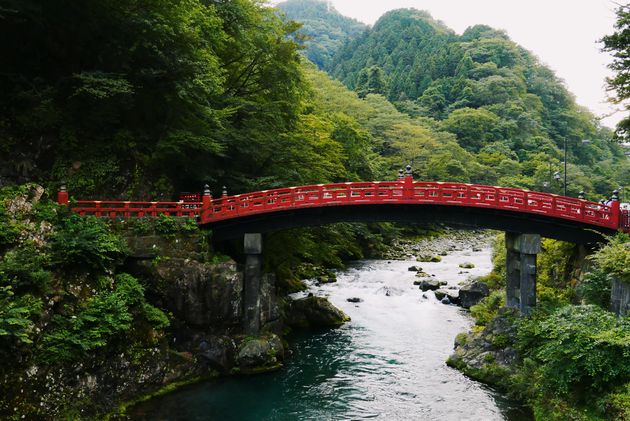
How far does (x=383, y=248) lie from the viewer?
167 ft

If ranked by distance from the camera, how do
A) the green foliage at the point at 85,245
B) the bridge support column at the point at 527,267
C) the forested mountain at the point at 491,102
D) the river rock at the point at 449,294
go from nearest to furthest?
the green foliage at the point at 85,245, the bridge support column at the point at 527,267, the river rock at the point at 449,294, the forested mountain at the point at 491,102

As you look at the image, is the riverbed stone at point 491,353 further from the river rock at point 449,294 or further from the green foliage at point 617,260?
the river rock at point 449,294

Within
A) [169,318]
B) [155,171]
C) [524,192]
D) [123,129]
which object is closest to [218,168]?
[155,171]

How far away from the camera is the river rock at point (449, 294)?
33.1m

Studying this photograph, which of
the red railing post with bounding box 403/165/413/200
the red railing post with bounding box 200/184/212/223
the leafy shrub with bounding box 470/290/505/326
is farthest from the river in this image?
the red railing post with bounding box 403/165/413/200

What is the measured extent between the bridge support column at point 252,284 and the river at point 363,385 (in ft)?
8.09

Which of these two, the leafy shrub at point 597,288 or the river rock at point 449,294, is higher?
the leafy shrub at point 597,288

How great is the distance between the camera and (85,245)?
17.4m

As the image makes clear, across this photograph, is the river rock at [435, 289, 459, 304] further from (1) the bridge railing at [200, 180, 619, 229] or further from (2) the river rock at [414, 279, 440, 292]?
(1) the bridge railing at [200, 180, 619, 229]

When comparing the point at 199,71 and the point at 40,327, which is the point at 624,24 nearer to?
the point at 199,71

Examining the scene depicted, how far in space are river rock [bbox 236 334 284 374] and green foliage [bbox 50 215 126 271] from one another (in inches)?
266

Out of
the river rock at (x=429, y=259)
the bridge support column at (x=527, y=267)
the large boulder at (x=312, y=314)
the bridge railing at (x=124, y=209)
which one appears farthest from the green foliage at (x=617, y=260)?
the river rock at (x=429, y=259)

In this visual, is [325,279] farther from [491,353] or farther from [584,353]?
[584,353]

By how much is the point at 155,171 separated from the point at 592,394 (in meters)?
22.0
